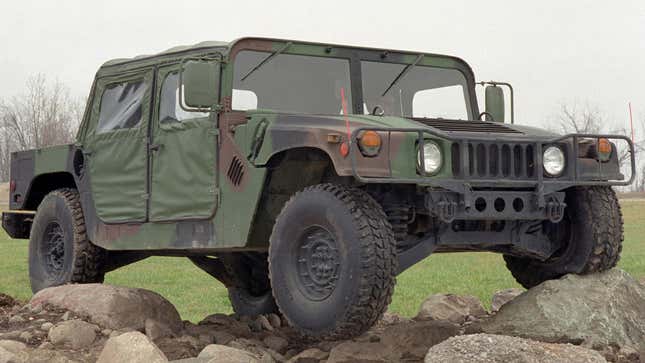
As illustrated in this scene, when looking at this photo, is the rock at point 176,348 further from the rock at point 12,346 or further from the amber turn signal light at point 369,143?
the amber turn signal light at point 369,143

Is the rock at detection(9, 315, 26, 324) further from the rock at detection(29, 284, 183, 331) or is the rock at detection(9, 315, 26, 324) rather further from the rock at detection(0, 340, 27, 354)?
the rock at detection(0, 340, 27, 354)

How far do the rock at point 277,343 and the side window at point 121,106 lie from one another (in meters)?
2.20

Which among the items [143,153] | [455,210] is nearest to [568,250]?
[455,210]

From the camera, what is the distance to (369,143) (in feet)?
19.5

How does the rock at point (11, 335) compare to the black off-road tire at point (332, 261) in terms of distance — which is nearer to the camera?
the black off-road tire at point (332, 261)

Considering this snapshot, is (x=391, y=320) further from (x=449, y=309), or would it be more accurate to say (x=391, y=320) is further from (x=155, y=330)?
(x=155, y=330)

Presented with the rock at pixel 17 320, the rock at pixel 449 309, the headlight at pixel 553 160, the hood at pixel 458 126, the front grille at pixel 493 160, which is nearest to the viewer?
the front grille at pixel 493 160

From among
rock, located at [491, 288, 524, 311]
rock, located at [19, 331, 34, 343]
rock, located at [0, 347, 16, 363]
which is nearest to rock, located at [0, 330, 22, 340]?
rock, located at [19, 331, 34, 343]

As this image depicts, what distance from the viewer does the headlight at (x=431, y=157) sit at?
6.12 m

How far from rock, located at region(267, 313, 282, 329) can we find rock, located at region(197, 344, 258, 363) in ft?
7.35

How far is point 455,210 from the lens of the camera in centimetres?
604

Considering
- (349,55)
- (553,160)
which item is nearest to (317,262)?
(553,160)

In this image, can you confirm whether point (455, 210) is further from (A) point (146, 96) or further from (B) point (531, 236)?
(A) point (146, 96)

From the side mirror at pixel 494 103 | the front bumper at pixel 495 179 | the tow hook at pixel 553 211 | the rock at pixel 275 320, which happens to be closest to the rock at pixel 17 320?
the rock at pixel 275 320
